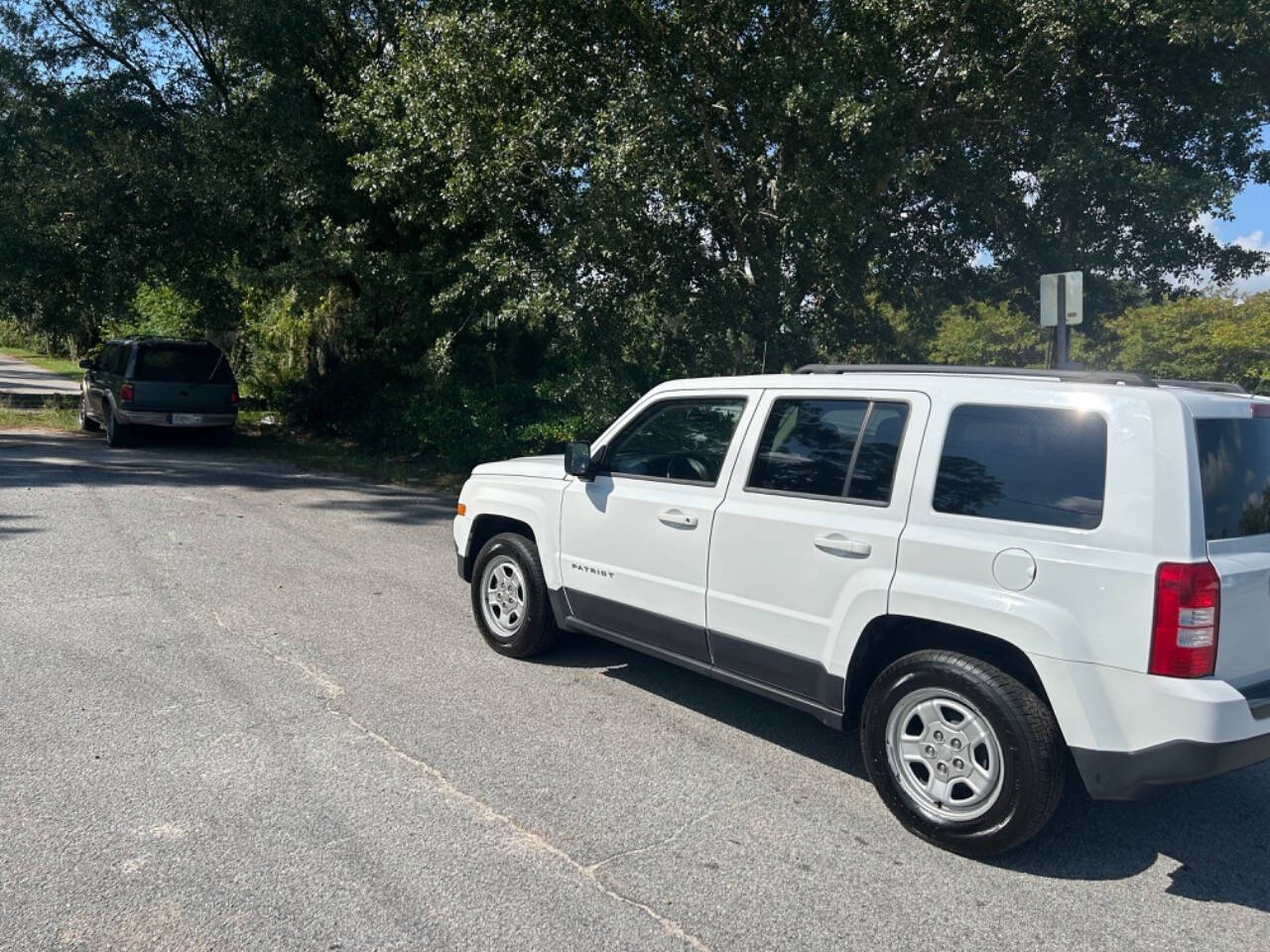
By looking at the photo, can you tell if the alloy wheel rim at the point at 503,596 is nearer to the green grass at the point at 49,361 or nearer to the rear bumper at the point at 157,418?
the rear bumper at the point at 157,418

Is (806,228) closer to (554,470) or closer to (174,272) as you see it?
(554,470)

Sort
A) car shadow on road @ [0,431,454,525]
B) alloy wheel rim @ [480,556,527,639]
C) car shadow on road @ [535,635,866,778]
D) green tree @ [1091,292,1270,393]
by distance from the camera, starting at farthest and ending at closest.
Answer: green tree @ [1091,292,1270,393] → car shadow on road @ [0,431,454,525] → alloy wheel rim @ [480,556,527,639] → car shadow on road @ [535,635,866,778]

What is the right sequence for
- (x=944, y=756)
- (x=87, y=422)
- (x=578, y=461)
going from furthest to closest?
(x=87, y=422) < (x=578, y=461) < (x=944, y=756)

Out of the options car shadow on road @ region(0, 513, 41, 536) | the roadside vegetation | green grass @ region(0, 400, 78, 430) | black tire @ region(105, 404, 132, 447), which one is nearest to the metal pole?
the roadside vegetation

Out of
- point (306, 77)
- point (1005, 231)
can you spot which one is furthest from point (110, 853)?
point (306, 77)

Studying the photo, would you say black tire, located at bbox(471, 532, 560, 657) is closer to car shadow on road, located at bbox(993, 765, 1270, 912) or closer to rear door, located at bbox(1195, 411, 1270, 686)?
car shadow on road, located at bbox(993, 765, 1270, 912)

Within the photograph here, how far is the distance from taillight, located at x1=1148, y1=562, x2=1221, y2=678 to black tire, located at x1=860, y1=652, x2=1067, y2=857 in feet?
1.55

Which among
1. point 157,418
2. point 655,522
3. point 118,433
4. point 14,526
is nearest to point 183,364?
point 157,418

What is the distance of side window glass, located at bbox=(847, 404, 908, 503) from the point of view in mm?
4195

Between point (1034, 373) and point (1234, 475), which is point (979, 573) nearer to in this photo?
point (1034, 373)

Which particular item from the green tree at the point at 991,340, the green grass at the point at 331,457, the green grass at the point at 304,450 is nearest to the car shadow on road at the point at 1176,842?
the green grass at the point at 304,450

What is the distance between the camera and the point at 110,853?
3.58 m

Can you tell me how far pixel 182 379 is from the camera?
16.5 meters

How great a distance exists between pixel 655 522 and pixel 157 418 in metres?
13.7
